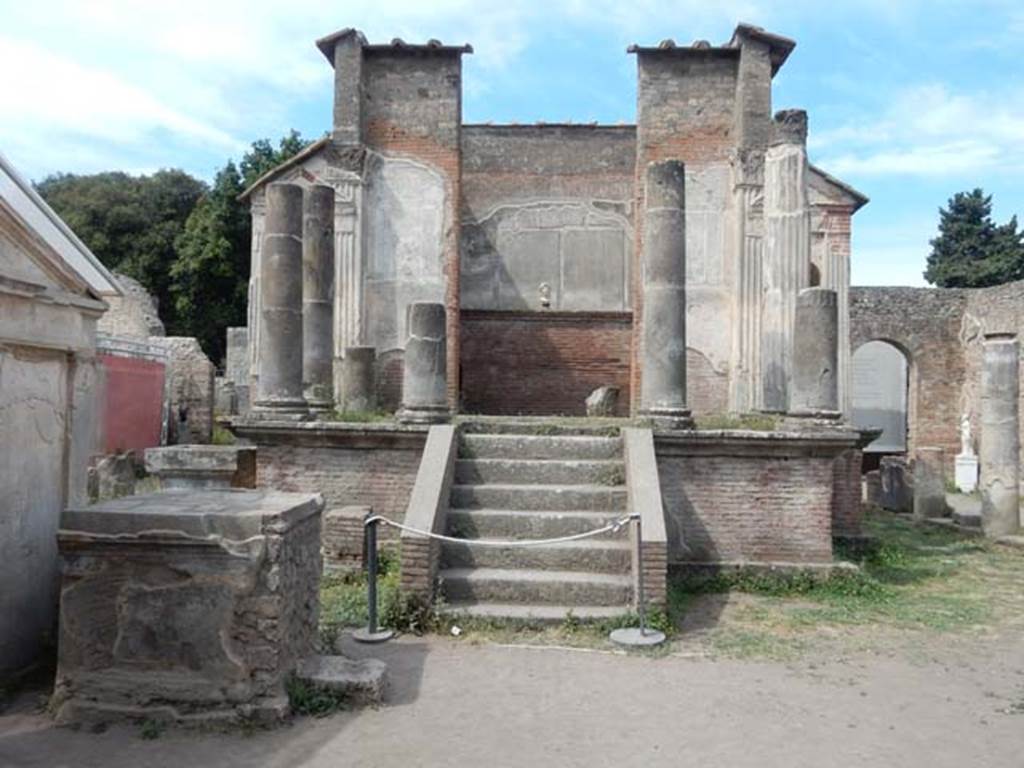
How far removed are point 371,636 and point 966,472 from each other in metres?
19.3

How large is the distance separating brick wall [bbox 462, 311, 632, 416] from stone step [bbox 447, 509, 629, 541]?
7531 millimetres

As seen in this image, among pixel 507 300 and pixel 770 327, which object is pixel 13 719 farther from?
pixel 507 300

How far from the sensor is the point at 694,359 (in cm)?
1382

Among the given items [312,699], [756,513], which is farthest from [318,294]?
[312,699]

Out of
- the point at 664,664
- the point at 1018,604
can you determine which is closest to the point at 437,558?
the point at 664,664

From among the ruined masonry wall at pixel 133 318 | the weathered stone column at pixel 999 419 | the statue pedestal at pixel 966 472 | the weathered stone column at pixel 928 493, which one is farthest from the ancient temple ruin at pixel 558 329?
the ruined masonry wall at pixel 133 318

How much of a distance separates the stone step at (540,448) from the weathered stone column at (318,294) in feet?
Answer: 9.01

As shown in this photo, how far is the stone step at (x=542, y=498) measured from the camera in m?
8.09

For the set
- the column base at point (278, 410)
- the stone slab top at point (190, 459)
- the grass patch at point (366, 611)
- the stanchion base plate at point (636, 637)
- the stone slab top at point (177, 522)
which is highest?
the column base at point (278, 410)

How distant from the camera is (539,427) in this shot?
9.02m

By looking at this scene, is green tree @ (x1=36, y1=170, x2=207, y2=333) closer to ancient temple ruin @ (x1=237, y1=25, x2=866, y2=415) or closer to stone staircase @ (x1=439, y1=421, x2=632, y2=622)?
ancient temple ruin @ (x1=237, y1=25, x2=866, y2=415)

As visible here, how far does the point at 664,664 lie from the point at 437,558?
214 cm

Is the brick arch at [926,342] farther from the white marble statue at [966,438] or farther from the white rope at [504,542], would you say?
the white rope at [504,542]

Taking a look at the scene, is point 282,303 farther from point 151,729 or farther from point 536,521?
point 151,729
